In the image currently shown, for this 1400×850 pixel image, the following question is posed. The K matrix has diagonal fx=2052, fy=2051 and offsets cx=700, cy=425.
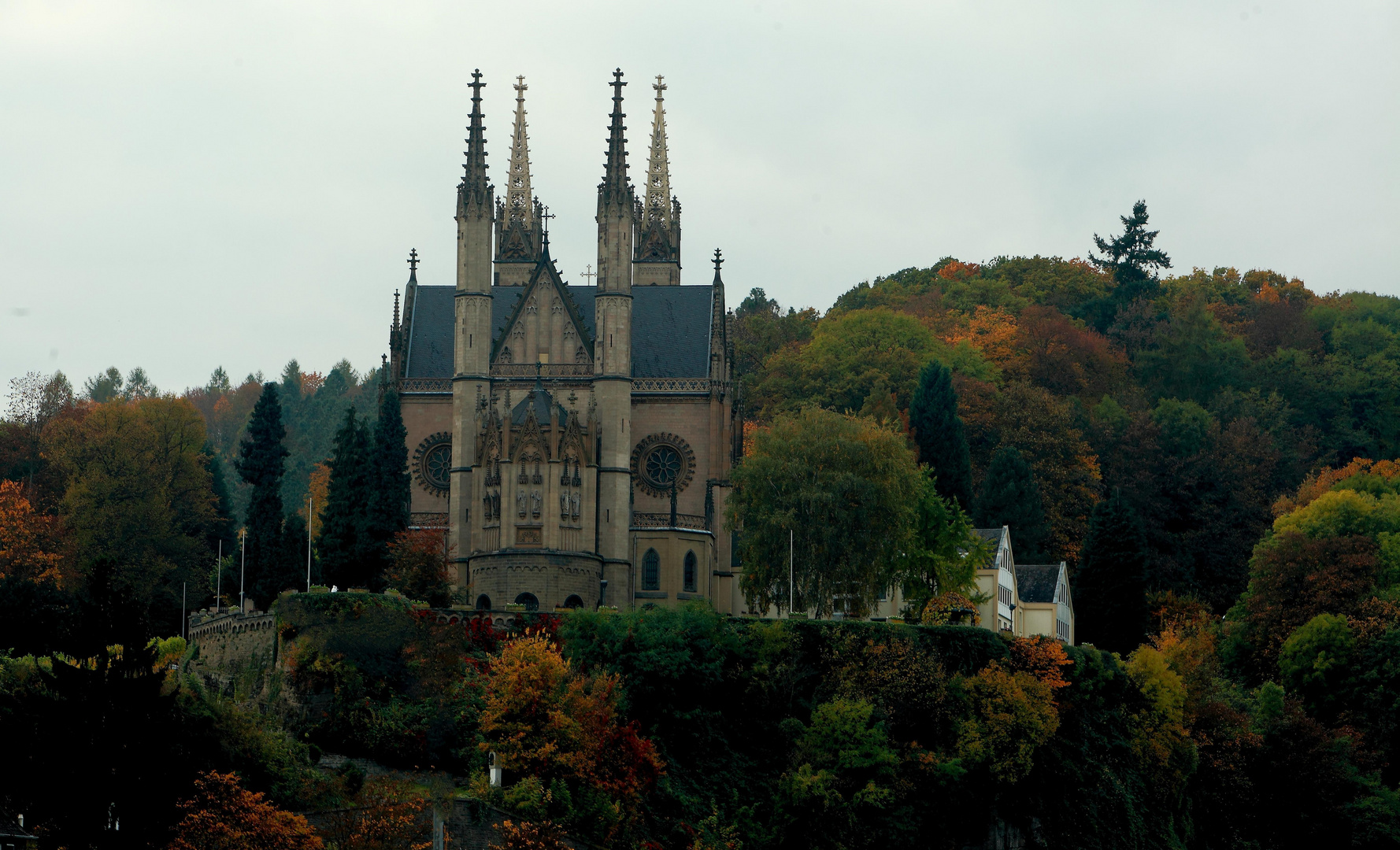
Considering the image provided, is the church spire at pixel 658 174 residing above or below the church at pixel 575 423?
above

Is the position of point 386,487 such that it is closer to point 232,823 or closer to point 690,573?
point 690,573

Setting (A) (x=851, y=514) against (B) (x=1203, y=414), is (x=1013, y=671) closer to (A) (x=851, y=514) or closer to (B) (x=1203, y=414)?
(A) (x=851, y=514)

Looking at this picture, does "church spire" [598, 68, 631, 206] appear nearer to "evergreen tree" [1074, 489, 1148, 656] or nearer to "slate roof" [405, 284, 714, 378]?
"slate roof" [405, 284, 714, 378]

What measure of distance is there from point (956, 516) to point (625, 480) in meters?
12.4

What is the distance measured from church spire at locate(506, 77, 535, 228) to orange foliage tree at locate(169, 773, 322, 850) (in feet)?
146

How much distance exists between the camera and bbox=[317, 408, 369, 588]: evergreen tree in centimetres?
7069

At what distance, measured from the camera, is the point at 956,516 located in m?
76.6

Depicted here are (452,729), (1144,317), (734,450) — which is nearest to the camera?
(452,729)

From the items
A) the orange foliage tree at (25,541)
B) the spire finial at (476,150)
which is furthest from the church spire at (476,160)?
the orange foliage tree at (25,541)

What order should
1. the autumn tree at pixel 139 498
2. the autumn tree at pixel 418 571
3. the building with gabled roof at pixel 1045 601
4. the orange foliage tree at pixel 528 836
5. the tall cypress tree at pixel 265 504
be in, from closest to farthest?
the orange foliage tree at pixel 528 836 → the autumn tree at pixel 418 571 → the tall cypress tree at pixel 265 504 → the autumn tree at pixel 139 498 → the building with gabled roof at pixel 1045 601

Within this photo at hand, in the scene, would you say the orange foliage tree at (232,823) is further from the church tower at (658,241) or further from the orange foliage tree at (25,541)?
the church tower at (658,241)

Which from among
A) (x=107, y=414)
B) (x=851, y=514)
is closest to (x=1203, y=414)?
(x=851, y=514)

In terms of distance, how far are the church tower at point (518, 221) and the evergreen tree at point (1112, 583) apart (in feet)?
86.8

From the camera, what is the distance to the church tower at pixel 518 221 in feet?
287
